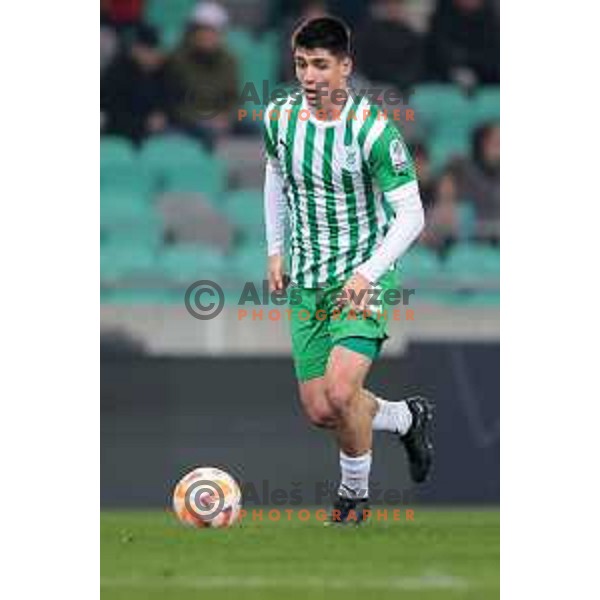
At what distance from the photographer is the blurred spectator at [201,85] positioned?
14.2 m

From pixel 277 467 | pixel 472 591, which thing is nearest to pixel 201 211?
pixel 277 467

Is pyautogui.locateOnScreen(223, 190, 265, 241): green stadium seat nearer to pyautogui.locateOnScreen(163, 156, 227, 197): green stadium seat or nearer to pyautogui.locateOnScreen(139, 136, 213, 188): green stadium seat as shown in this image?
pyautogui.locateOnScreen(163, 156, 227, 197): green stadium seat

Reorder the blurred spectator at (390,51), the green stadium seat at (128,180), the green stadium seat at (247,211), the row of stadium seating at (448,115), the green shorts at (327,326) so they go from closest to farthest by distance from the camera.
→ the green shorts at (327,326)
the green stadium seat at (247,211)
the green stadium seat at (128,180)
the blurred spectator at (390,51)
the row of stadium seating at (448,115)

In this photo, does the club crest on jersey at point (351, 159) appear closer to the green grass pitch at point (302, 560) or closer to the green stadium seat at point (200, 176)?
the green grass pitch at point (302, 560)

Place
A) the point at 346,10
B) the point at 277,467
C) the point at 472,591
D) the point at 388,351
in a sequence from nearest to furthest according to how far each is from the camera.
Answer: the point at 472,591
the point at 277,467
the point at 388,351
the point at 346,10

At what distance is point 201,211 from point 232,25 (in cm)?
187

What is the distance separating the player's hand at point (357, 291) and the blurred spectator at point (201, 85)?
565cm

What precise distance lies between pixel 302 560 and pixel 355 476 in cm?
125

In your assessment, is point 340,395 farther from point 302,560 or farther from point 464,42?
point 464,42

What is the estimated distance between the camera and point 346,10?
48.8 ft

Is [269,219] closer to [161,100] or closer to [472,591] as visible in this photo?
[472,591]

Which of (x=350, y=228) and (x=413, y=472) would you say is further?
(x=413, y=472)

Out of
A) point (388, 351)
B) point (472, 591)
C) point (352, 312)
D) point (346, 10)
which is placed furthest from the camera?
point (346, 10)

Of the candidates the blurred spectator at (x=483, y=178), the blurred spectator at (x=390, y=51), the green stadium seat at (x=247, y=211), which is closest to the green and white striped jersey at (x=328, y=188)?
the blurred spectator at (x=483, y=178)
